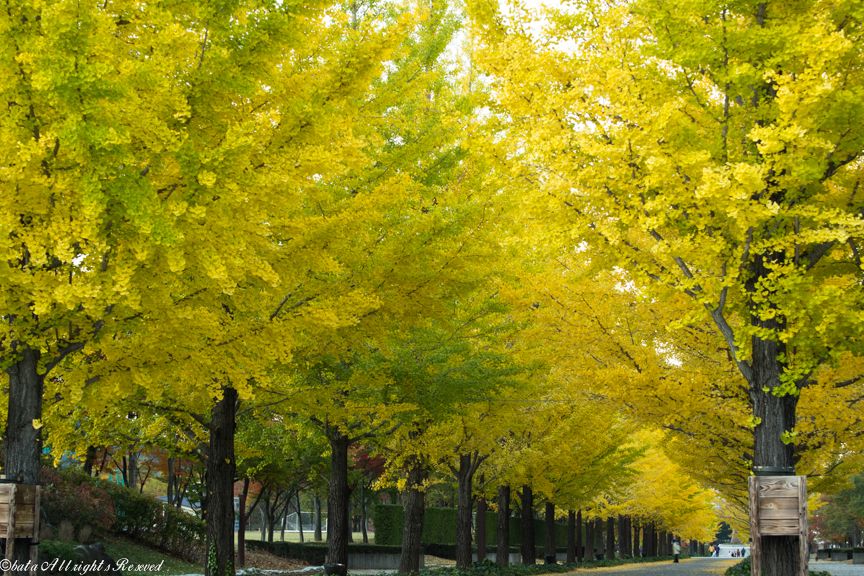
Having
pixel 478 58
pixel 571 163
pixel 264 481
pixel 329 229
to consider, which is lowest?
pixel 264 481

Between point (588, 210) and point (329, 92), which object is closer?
point (329, 92)

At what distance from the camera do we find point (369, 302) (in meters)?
8.01

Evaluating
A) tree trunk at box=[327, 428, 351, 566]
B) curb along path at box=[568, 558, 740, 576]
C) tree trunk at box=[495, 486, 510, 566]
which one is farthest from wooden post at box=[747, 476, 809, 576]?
curb along path at box=[568, 558, 740, 576]

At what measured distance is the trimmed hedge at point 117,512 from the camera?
610 inches

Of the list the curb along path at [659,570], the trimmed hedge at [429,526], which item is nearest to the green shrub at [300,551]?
the trimmed hedge at [429,526]

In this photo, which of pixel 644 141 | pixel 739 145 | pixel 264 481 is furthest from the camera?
pixel 264 481

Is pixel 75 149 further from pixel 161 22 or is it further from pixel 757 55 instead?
pixel 757 55

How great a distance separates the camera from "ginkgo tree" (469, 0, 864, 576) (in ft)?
22.0

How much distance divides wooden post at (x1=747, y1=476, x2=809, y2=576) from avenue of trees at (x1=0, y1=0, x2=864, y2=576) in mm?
451

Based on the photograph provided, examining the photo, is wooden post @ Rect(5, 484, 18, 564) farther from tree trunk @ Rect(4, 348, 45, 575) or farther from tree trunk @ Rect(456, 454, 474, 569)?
tree trunk @ Rect(456, 454, 474, 569)

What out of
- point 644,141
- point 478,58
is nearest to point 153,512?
point 478,58

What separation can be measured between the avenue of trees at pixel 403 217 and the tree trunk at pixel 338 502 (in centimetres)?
204

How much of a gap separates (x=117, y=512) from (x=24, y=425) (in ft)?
43.5

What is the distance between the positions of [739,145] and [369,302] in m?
4.30
